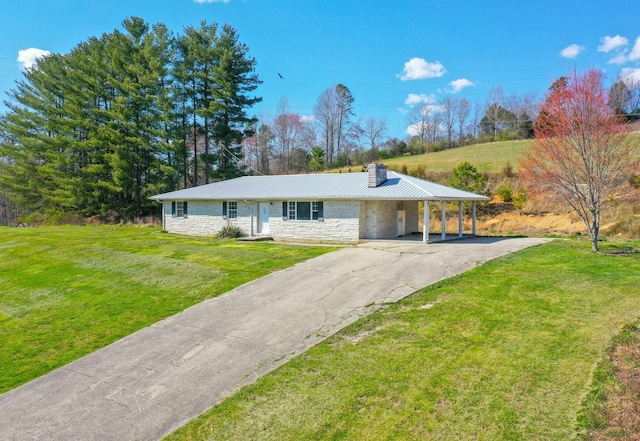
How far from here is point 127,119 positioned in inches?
1371

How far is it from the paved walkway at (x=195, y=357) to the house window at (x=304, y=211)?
789 centimetres

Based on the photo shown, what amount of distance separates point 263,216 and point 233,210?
2.07 meters

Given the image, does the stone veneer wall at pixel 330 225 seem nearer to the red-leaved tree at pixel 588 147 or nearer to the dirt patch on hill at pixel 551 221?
the red-leaved tree at pixel 588 147

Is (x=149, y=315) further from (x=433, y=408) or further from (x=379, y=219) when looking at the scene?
(x=379, y=219)

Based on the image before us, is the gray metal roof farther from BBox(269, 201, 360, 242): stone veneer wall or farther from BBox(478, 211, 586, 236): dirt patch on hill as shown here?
BBox(478, 211, 586, 236): dirt patch on hill

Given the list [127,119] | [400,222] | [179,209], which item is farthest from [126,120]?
[400,222]

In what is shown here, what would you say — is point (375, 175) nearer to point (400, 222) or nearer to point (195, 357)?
point (400, 222)

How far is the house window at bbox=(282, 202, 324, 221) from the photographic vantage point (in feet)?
64.6

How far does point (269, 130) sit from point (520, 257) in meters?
Answer: 46.8


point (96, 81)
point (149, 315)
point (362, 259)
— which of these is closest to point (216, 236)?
point (362, 259)

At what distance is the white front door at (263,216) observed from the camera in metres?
21.5

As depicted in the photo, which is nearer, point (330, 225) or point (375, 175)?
point (330, 225)

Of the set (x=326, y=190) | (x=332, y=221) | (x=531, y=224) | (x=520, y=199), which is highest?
(x=326, y=190)

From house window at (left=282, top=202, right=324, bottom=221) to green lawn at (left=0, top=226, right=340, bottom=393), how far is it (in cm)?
232
